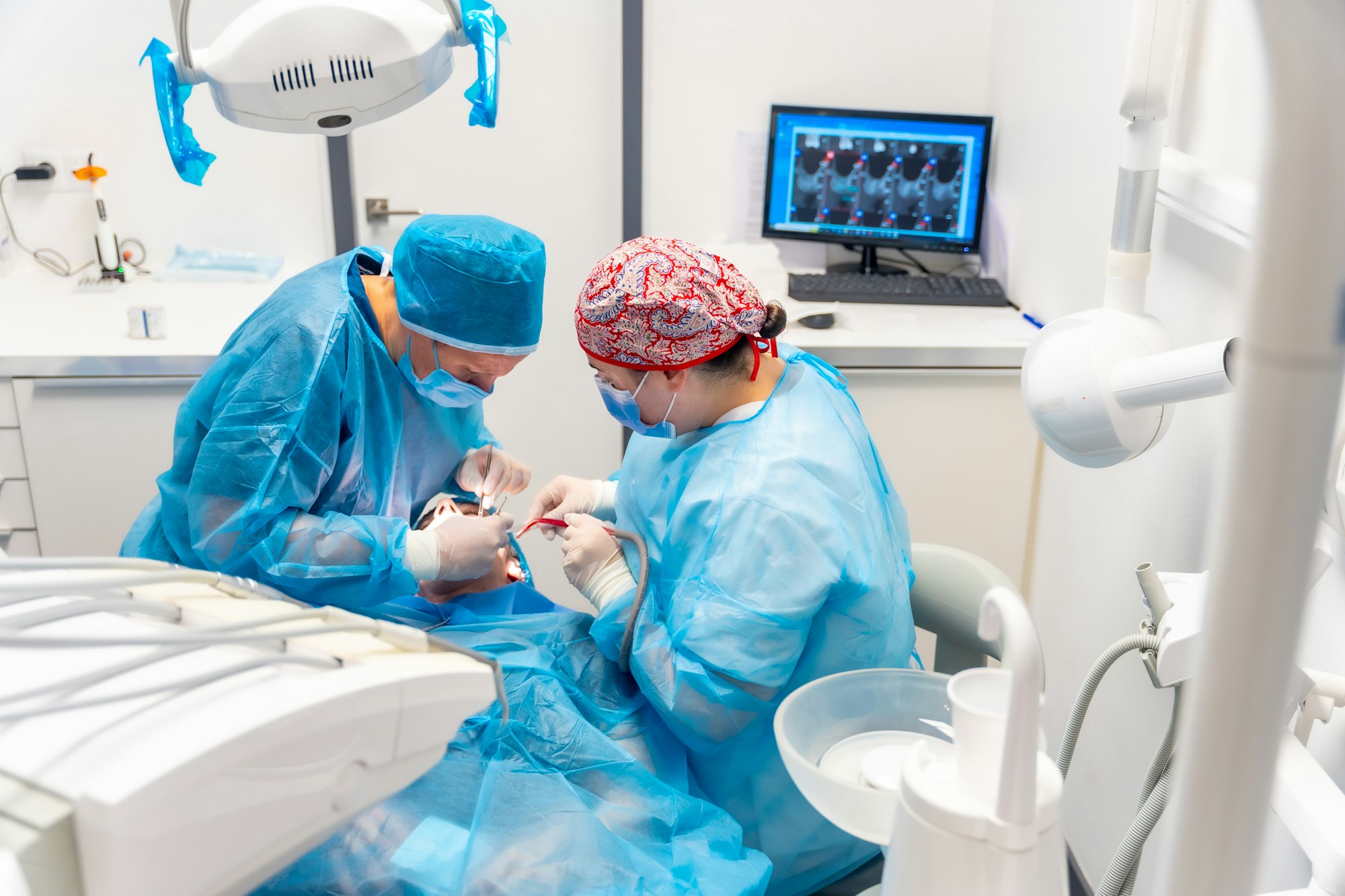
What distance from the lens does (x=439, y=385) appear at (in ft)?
5.51

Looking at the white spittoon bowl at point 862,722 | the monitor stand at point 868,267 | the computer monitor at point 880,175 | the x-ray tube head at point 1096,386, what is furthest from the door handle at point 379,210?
the white spittoon bowl at point 862,722

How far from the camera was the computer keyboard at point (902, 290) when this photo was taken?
278 cm

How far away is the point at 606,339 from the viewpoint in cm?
150

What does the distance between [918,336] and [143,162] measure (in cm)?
203

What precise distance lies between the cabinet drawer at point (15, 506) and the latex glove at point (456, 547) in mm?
1326

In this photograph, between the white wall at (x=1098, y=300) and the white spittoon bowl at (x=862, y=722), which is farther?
the white wall at (x=1098, y=300)

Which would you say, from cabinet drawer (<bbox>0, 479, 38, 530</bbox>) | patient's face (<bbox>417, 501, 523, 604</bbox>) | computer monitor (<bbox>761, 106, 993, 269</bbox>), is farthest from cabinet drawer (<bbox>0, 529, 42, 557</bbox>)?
computer monitor (<bbox>761, 106, 993, 269</bbox>)

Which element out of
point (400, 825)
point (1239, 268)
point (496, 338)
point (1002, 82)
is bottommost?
point (400, 825)

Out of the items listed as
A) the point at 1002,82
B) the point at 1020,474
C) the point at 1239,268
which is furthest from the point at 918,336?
the point at 1239,268

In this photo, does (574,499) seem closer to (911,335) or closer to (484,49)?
(484,49)

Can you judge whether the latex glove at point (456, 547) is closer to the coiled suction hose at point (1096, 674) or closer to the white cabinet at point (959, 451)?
the coiled suction hose at point (1096, 674)

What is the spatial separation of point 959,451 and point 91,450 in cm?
197

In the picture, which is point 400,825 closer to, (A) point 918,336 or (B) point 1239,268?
(B) point 1239,268

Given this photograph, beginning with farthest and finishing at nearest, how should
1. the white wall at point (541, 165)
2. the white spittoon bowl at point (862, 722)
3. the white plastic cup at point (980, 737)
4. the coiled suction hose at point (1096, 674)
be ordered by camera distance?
the white wall at point (541, 165), the coiled suction hose at point (1096, 674), the white spittoon bowl at point (862, 722), the white plastic cup at point (980, 737)
